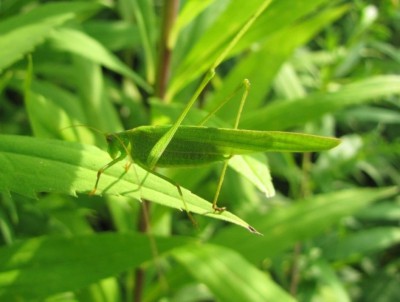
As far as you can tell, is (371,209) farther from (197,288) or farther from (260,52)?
(260,52)

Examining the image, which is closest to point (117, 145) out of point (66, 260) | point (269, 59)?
point (66, 260)

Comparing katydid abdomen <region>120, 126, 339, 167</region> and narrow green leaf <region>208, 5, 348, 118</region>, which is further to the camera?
narrow green leaf <region>208, 5, 348, 118</region>

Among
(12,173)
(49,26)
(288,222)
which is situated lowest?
(288,222)

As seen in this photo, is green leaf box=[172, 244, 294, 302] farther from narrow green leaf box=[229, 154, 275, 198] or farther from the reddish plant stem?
narrow green leaf box=[229, 154, 275, 198]

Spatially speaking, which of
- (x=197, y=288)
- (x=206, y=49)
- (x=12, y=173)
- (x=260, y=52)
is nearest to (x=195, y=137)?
(x=12, y=173)

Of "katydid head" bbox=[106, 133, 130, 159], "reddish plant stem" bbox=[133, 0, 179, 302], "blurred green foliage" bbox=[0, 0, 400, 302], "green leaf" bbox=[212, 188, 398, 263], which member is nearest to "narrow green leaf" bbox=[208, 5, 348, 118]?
"blurred green foliage" bbox=[0, 0, 400, 302]

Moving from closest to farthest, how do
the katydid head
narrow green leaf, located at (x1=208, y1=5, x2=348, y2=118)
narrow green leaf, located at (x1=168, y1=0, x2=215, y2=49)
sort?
the katydid head < narrow green leaf, located at (x1=168, y1=0, x2=215, y2=49) < narrow green leaf, located at (x1=208, y1=5, x2=348, y2=118)

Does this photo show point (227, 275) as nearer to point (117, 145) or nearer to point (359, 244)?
point (117, 145)
